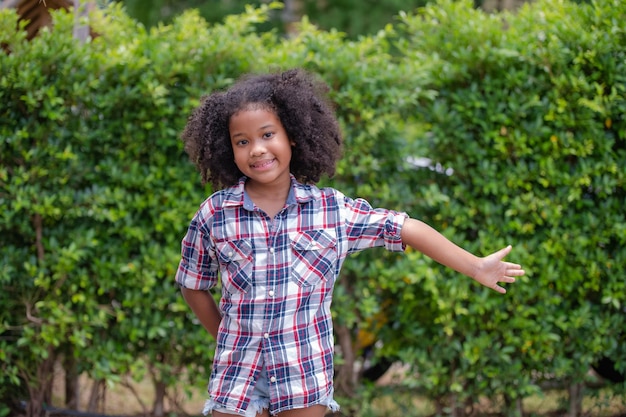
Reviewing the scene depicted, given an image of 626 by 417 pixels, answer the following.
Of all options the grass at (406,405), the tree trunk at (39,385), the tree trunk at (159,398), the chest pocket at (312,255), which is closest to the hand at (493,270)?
the chest pocket at (312,255)

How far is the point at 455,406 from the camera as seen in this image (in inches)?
156

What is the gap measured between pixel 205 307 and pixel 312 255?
506mm

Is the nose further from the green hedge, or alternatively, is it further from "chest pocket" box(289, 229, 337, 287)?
the green hedge

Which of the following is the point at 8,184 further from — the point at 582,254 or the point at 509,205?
the point at 582,254

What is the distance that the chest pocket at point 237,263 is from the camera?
94.5 inches

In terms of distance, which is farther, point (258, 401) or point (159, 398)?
point (159, 398)

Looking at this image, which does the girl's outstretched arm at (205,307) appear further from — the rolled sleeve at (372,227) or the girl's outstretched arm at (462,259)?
the girl's outstretched arm at (462,259)

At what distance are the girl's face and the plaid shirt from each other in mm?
112

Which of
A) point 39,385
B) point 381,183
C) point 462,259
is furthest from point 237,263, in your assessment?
point 39,385

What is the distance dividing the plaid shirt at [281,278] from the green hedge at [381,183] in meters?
1.24

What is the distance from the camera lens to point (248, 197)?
Result: 2.48m

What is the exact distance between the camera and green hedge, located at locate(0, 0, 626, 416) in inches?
143

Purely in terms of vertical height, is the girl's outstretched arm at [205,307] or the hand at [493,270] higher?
the hand at [493,270]

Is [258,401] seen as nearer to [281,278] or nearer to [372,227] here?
[281,278]
